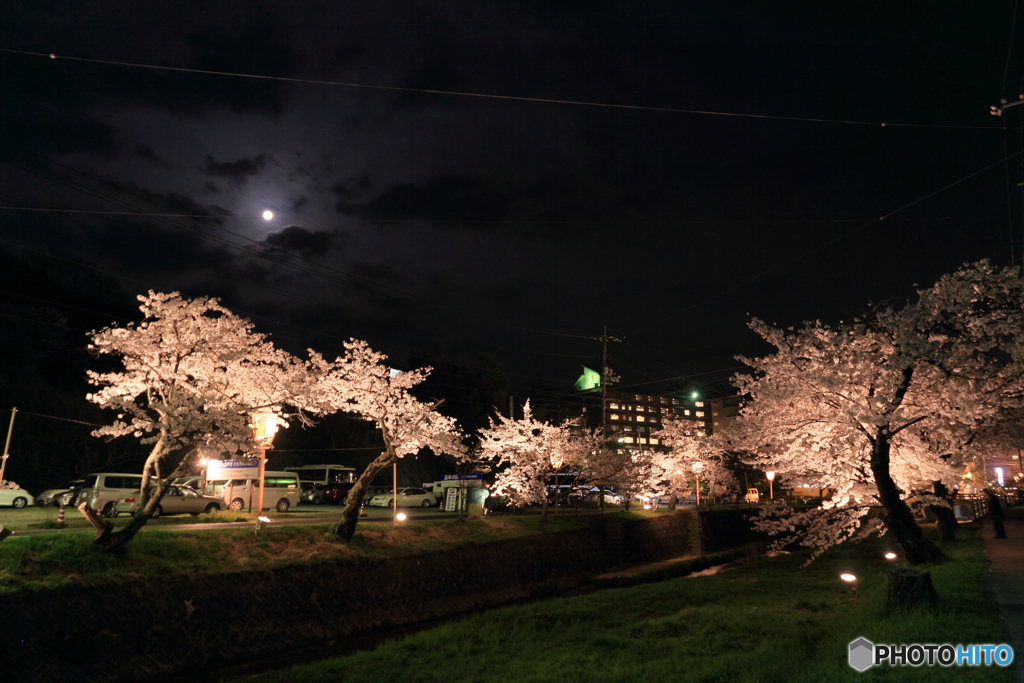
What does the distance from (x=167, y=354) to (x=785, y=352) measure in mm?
17272

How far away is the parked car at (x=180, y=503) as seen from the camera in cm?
2370

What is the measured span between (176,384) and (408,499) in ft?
85.3

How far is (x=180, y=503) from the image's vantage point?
82.5 ft

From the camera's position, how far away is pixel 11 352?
3581cm

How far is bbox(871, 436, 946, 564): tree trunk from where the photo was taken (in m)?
15.7

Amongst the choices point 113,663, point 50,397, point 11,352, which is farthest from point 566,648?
point 11,352

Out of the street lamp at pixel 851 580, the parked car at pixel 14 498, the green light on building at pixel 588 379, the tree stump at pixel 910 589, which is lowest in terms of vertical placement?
the street lamp at pixel 851 580

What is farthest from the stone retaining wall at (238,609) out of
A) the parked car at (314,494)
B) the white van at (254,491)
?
the parked car at (314,494)

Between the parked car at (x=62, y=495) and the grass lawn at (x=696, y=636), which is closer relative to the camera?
the grass lawn at (x=696, y=636)

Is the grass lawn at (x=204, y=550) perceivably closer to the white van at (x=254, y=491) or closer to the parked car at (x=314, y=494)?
the white van at (x=254, y=491)

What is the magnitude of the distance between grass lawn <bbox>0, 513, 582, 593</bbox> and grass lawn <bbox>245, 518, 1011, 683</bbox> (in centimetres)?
379

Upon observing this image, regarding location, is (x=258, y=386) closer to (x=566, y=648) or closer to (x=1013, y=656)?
(x=566, y=648)

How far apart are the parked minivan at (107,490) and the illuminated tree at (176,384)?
28.9 feet

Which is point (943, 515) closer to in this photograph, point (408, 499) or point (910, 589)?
point (910, 589)
